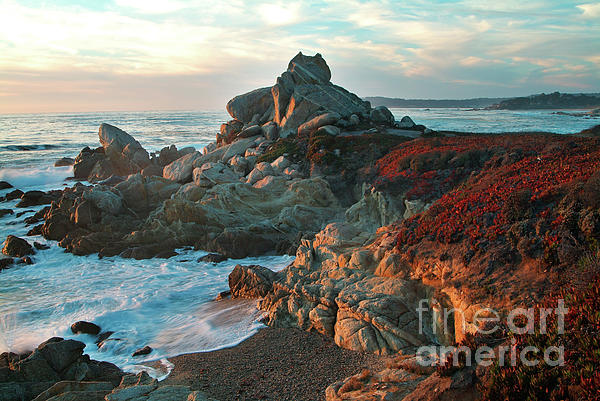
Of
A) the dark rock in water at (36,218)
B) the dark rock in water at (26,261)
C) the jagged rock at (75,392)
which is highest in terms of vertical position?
the dark rock in water at (36,218)

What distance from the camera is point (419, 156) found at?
22438 millimetres

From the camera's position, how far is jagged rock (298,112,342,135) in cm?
3866

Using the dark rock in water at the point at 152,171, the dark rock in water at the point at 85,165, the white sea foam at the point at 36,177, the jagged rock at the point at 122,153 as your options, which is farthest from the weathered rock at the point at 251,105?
the white sea foam at the point at 36,177

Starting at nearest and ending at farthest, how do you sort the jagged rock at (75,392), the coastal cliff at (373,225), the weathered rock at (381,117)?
the jagged rock at (75,392)
the coastal cliff at (373,225)
the weathered rock at (381,117)

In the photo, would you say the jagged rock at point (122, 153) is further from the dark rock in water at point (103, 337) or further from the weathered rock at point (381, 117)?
the dark rock in water at point (103, 337)

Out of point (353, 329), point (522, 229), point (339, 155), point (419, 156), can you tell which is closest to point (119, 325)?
point (353, 329)

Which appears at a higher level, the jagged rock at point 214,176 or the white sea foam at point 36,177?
the jagged rock at point 214,176

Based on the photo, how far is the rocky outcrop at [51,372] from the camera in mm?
9336

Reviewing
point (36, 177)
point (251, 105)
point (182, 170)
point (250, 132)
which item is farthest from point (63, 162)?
point (250, 132)

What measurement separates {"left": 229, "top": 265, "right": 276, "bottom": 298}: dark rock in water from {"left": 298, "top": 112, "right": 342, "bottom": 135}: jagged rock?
24502 mm

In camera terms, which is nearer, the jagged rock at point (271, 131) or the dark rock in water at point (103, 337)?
the dark rock in water at point (103, 337)

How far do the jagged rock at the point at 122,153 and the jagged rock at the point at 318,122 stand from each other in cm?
1865

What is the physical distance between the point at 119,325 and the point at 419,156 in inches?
663

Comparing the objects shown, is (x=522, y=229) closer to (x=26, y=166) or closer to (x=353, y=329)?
(x=353, y=329)
